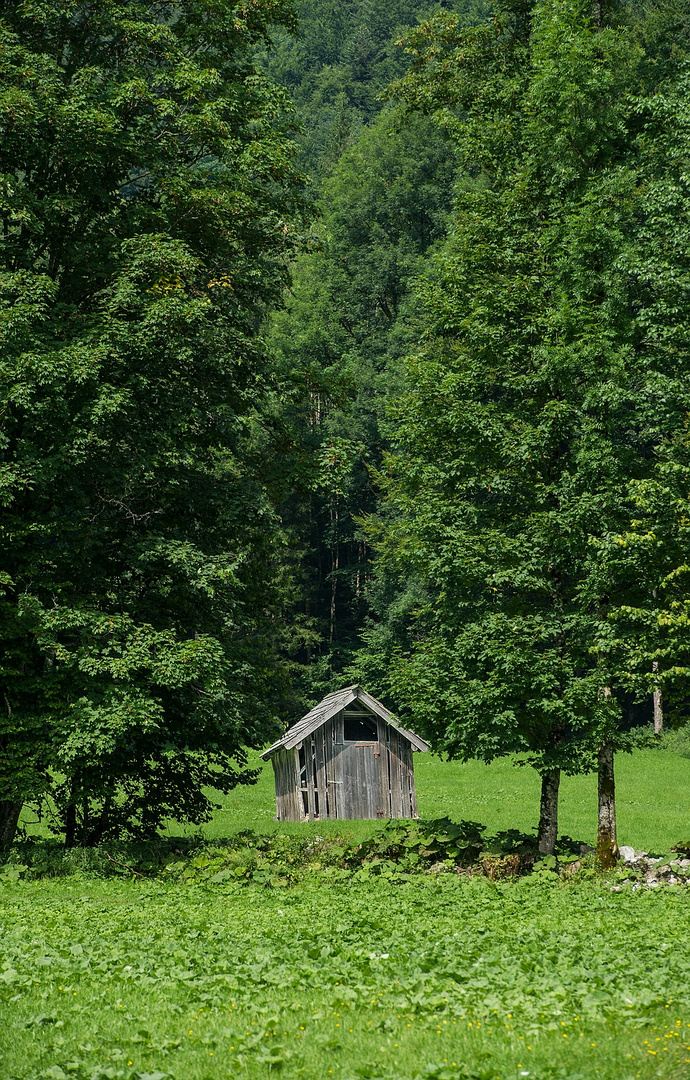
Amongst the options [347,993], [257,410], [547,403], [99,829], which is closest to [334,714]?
[99,829]

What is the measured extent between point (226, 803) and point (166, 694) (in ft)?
71.6

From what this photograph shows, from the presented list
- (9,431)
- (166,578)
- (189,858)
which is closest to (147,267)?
(9,431)

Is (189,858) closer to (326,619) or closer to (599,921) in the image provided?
(599,921)

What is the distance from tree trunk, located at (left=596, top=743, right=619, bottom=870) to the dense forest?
94 millimetres

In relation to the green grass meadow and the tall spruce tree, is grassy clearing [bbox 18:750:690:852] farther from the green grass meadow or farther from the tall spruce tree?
the green grass meadow

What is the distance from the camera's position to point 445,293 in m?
22.1

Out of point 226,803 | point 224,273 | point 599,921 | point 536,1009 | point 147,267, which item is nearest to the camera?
point 536,1009

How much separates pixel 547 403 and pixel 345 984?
13.1 m

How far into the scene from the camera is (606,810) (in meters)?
19.5

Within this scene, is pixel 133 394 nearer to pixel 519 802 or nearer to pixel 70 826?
pixel 70 826

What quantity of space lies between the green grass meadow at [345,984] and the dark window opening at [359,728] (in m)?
20.2

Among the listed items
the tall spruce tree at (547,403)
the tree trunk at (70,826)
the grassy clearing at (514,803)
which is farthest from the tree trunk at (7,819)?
the tall spruce tree at (547,403)

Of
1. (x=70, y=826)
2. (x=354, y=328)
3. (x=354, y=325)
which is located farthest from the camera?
(x=354, y=325)

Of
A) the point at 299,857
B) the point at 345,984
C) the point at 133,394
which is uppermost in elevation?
the point at 133,394
